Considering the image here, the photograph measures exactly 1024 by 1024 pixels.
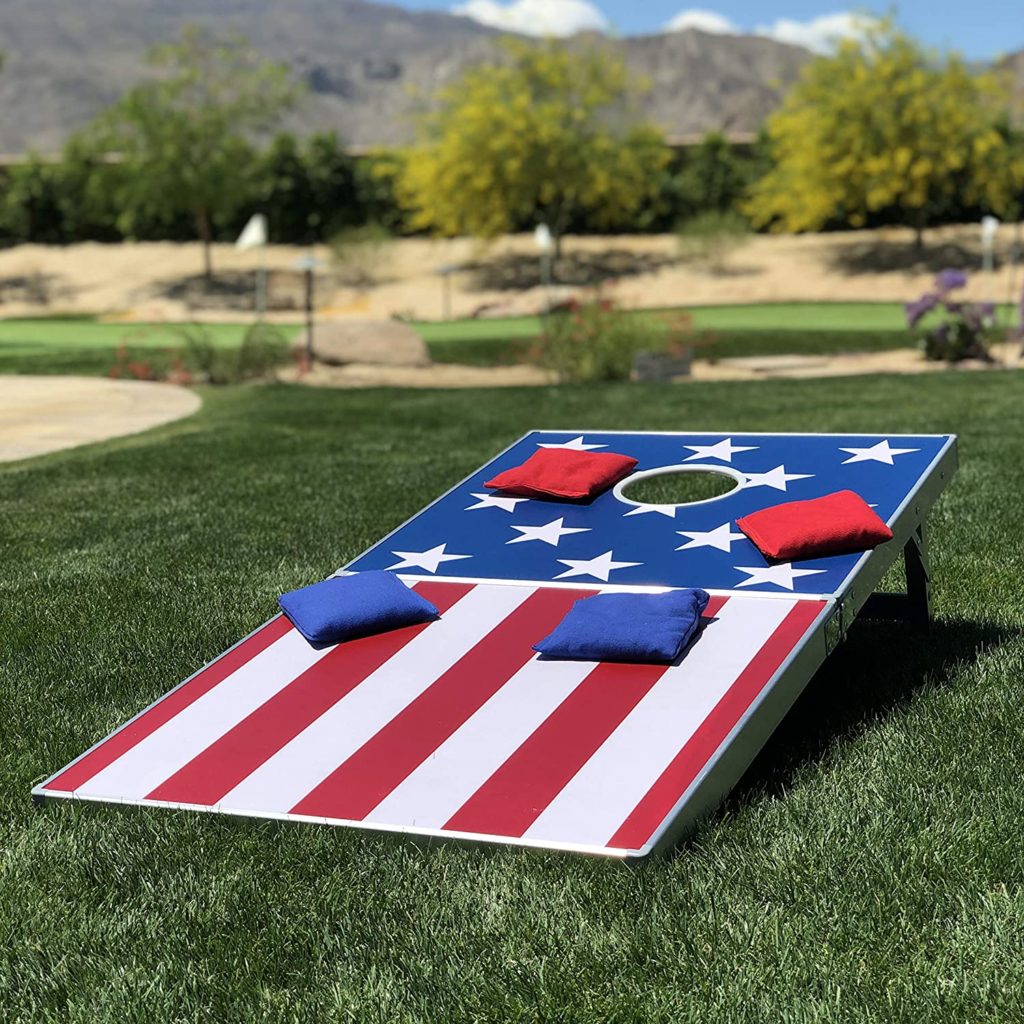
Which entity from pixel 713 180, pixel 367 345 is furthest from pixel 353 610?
pixel 713 180

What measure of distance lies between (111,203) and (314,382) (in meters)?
28.7

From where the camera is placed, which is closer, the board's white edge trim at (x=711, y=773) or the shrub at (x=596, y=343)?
the board's white edge trim at (x=711, y=773)

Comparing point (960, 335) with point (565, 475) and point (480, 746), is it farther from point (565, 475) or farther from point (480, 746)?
point (480, 746)

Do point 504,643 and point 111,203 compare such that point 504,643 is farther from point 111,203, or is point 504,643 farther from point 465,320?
point 111,203

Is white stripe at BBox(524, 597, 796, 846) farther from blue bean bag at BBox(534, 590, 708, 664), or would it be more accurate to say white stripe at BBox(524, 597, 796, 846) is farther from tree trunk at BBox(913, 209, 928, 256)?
tree trunk at BBox(913, 209, 928, 256)

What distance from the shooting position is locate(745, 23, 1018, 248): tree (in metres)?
37.8

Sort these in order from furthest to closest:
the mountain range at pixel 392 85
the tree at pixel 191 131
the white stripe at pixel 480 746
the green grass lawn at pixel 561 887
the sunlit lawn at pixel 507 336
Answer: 1. the mountain range at pixel 392 85
2. the tree at pixel 191 131
3. the sunlit lawn at pixel 507 336
4. the white stripe at pixel 480 746
5. the green grass lawn at pixel 561 887

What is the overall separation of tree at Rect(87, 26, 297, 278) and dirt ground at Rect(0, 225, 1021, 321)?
1606mm

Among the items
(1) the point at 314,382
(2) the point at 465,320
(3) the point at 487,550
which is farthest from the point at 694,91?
(3) the point at 487,550

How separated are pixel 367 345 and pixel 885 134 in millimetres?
21974

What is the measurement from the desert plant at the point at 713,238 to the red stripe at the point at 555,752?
35.9 meters

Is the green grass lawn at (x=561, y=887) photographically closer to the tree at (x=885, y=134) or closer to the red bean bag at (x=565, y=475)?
the red bean bag at (x=565, y=475)

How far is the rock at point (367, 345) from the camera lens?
812 inches

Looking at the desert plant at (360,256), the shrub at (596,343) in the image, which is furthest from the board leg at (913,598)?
the desert plant at (360,256)
